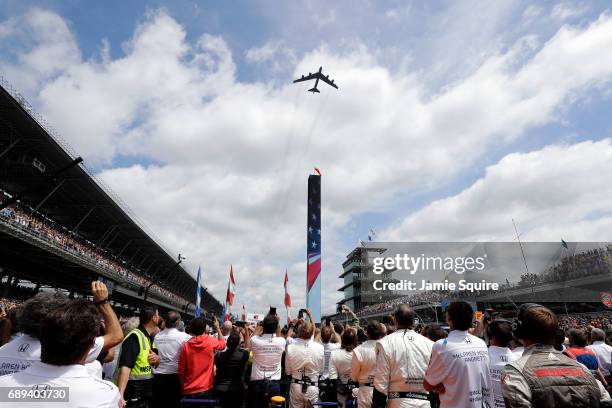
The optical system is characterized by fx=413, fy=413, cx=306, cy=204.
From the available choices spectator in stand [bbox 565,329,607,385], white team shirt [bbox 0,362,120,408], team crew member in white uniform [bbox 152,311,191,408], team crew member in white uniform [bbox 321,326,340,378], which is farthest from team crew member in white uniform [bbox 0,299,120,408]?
spectator in stand [bbox 565,329,607,385]

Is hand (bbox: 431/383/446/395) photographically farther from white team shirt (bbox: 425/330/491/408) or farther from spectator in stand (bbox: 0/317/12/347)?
spectator in stand (bbox: 0/317/12/347)

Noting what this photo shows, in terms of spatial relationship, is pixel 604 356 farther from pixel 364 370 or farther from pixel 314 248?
pixel 314 248

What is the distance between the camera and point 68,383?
76.8 inches

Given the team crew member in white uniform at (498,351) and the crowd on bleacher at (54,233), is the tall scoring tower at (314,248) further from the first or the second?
the team crew member in white uniform at (498,351)

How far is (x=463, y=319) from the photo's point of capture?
404 centimetres

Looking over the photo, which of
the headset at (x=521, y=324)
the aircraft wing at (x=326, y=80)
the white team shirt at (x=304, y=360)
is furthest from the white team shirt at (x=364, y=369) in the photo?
the aircraft wing at (x=326, y=80)

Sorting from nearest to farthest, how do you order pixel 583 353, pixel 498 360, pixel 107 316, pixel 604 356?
pixel 107 316, pixel 498 360, pixel 583 353, pixel 604 356

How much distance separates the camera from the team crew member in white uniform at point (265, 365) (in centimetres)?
654

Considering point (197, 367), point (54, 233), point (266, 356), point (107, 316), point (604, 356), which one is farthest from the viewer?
point (54, 233)

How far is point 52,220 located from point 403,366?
142 ft

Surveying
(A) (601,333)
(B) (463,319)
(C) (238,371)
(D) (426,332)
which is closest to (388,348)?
(B) (463,319)

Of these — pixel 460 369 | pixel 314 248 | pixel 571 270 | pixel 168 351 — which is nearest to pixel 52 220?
A: pixel 314 248

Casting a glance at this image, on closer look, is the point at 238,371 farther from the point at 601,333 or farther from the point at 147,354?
the point at 601,333

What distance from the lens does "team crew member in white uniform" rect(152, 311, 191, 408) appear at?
251 inches
